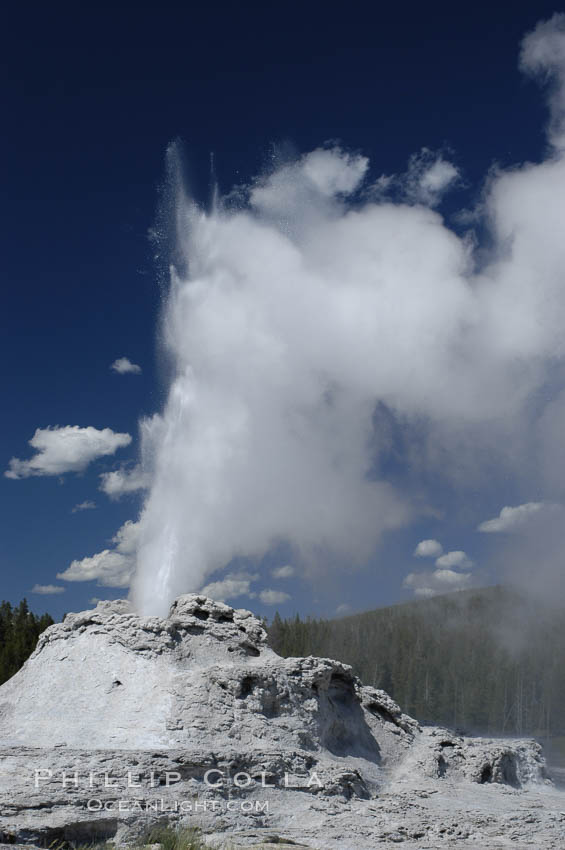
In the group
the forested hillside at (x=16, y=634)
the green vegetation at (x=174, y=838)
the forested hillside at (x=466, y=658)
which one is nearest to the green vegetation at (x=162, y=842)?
the green vegetation at (x=174, y=838)

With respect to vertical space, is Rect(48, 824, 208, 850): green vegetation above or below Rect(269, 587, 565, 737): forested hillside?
below

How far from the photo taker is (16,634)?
1948 inches

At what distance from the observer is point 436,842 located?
44.7 feet

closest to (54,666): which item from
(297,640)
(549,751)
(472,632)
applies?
(549,751)

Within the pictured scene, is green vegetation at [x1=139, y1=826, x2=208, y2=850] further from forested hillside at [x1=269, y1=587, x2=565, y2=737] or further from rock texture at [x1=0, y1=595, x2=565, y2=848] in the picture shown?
forested hillside at [x1=269, y1=587, x2=565, y2=737]

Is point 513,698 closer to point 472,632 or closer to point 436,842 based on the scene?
point 472,632

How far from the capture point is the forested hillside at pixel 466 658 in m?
80.1

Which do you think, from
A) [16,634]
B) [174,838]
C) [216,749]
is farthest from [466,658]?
[174,838]

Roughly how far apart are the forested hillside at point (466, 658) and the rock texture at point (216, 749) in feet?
190

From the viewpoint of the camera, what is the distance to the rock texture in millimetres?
13531

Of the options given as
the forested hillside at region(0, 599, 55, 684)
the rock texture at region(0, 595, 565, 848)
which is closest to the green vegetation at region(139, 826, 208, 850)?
the rock texture at region(0, 595, 565, 848)

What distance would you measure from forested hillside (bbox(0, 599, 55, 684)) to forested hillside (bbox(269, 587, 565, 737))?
102ft

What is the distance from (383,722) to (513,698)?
6975 cm

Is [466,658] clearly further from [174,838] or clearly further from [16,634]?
[174,838]
